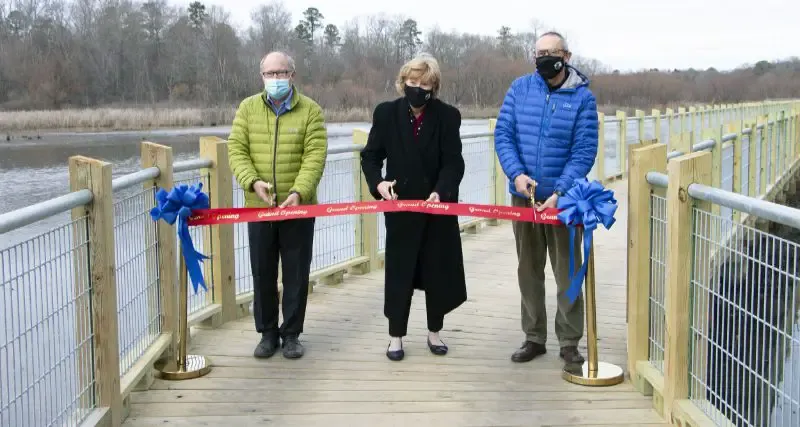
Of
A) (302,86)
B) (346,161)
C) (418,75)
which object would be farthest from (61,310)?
(302,86)

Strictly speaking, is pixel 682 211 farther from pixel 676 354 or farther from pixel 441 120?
pixel 441 120

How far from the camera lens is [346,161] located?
7500 mm

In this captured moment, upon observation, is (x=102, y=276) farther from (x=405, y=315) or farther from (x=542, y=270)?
(x=542, y=270)

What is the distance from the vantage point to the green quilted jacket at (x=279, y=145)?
16.9ft

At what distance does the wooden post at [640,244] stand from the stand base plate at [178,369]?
2273 mm

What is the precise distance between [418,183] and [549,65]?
3.10ft

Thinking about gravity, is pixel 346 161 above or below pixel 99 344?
above

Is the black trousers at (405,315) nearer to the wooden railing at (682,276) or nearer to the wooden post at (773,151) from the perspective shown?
the wooden railing at (682,276)

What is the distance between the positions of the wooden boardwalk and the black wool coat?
41 centimetres

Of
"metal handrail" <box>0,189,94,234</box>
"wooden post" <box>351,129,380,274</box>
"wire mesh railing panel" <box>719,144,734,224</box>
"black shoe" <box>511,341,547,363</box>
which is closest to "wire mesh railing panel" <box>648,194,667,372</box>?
"black shoe" <box>511,341,547,363</box>

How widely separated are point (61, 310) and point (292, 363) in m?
1.71

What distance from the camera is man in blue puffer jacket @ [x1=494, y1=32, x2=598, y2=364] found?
481cm

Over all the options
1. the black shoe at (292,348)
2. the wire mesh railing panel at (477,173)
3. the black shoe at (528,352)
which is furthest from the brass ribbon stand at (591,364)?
the wire mesh railing panel at (477,173)

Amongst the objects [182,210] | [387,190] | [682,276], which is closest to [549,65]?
[387,190]
